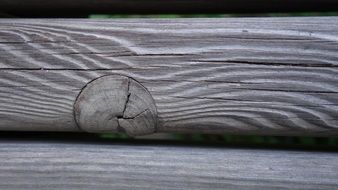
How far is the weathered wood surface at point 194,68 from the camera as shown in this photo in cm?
115

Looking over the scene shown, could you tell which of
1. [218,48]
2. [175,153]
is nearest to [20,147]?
[175,153]

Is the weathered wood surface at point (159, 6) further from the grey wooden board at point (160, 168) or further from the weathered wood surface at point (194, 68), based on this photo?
the grey wooden board at point (160, 168)

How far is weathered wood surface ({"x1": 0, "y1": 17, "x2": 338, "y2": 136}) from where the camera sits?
45.4 inches

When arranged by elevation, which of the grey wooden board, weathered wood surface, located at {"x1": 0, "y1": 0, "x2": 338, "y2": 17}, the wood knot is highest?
weathered wood surface, located at {"x1": 0, "y1": 0, "x2": 338, "y2": 17}

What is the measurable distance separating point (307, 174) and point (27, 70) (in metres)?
0.89

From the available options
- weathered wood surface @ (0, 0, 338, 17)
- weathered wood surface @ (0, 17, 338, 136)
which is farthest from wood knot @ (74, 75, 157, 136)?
weathered wood surface @ (0, 0, 338, 17)

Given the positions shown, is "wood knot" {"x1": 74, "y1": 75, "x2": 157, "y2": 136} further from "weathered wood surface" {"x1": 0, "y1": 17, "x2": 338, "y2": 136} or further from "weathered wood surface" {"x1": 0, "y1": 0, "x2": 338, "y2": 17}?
"weathered wood surface" {"x1": 0, "y1": 0, "x2": 338, "y2": 17}

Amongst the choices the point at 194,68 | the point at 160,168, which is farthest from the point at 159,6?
the point at 160,168

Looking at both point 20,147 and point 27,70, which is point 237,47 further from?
point 20,147

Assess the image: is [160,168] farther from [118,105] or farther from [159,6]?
[159,6]

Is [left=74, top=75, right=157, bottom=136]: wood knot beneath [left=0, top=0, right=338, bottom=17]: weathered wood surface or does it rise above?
beneath

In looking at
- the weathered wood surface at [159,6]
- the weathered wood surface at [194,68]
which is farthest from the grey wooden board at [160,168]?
the weathered wood surface at [159,6]

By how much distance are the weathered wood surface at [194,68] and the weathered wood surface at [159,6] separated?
113mm

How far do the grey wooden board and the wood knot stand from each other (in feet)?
0.33
